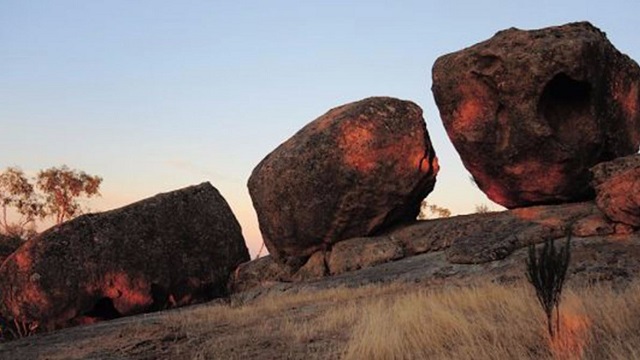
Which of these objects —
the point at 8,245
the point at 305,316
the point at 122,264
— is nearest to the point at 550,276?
the point at 305,316

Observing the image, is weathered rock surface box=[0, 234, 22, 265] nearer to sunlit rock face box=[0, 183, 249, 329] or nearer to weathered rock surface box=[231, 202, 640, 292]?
sunlit rock face box=[0, 183, 249, 329]

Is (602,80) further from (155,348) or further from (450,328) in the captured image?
(155,348)

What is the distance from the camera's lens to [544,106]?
14.6 metres

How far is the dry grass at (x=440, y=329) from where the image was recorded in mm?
5570

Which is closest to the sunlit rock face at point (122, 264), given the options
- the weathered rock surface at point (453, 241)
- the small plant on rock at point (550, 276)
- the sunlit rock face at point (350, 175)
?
the weathered rock surface at point (453, 241)

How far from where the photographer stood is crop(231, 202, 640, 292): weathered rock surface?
42.0ft

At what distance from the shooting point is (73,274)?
17.2 metres

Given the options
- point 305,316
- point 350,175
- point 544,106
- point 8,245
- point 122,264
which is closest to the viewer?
point 305,316

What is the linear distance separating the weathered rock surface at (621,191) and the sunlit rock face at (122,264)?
1195 centimetres

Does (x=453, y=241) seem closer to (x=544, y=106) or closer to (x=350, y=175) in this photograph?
(x=350, y=175)

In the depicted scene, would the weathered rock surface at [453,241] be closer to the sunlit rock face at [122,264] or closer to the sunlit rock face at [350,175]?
the sunlit rock face at [350,175]

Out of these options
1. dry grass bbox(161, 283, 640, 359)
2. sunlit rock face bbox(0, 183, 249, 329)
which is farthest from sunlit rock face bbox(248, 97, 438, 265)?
dry grass bbox(161, 283, 640, 359)

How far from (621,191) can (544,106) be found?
325 cm

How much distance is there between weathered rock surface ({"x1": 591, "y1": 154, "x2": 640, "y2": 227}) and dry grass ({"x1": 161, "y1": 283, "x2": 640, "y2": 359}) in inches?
149
